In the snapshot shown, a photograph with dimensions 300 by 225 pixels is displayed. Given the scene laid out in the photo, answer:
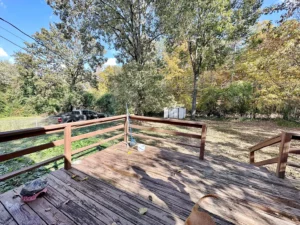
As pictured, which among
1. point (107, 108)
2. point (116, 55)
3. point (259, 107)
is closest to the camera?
point (116, 55)

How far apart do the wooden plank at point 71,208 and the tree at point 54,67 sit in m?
10.8

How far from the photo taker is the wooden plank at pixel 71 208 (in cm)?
135

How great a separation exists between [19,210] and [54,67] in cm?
1295

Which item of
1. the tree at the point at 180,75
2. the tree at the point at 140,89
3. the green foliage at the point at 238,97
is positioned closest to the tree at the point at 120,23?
the tree at the point at 140,89

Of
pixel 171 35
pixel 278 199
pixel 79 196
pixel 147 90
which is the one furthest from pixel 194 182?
pixel 171 35

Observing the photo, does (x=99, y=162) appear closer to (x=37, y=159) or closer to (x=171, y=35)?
(x=37, y=159)

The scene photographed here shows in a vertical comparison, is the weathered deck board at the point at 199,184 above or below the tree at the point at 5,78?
below

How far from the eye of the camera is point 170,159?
9.16 feet

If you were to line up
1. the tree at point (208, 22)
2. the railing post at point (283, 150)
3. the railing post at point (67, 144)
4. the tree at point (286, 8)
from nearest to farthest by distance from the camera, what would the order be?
the railing post at point (283, 150) → the railing post at point (67, 144) → the tree at point (286, 8) → the tree at point (208, 22)

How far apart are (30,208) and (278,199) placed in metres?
2.75

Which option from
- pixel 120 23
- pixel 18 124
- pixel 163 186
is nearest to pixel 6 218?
pixel 163 186

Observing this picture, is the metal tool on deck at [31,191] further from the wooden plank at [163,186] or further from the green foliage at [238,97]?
the green foliage at [238,97]

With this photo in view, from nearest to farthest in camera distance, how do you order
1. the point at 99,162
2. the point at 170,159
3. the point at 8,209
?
the point at 8,209, the point at 99,162, the point at 170,159

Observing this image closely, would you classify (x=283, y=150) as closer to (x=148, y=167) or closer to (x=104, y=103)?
(x=148, y=167)
